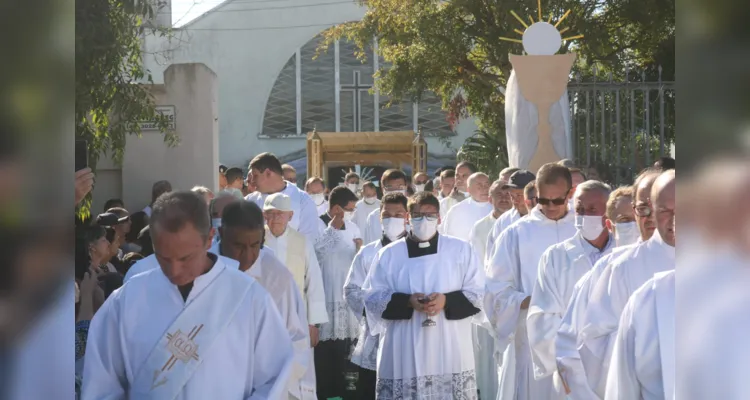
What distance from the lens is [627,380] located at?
3686 mm

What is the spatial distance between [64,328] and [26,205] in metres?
0.31

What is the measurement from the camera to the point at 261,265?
214 inches

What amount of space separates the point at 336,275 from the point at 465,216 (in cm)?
159

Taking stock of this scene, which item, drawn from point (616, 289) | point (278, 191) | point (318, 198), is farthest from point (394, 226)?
point (318, 198)

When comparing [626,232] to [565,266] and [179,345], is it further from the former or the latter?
[179,345]

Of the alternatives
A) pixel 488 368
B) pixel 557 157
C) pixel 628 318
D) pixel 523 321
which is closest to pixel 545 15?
pixel 557 157

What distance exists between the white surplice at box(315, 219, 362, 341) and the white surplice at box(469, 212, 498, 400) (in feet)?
5.96

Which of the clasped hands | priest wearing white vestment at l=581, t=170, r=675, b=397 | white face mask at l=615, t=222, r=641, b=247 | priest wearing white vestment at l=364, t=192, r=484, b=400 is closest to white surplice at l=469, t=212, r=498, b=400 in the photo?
priest wearing white vestment at l=364, t=192, r=484, b=400

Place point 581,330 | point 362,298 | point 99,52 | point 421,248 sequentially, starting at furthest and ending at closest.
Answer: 1. point 362,298
2. point 421,248
3. point 99,52
4. point 581,330

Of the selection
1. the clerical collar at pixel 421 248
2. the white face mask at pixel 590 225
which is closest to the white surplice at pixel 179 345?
the white face mask at pixel 590 225

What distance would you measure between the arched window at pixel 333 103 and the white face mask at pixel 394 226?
932 inches

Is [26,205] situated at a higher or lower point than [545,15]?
lower

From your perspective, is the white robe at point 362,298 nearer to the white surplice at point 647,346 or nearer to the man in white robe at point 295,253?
the man in white robe at point 295,253

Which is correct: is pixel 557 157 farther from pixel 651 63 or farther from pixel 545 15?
pixel 545 15
